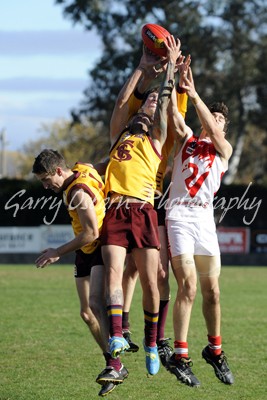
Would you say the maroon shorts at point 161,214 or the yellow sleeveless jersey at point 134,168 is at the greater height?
the yellow sleeveless jersey at point 134,168

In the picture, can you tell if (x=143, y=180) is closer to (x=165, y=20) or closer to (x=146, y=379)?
(x=146, y=379)

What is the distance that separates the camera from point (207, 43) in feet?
→ 135

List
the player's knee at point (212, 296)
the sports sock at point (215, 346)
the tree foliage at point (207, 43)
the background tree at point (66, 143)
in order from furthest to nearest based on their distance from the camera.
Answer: the background tree at point (66, 143) → the tree foliage at point (207, 43) → the sports sock at point (215, 346) → the player's knee at point (212, 296)

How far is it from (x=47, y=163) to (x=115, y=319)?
4.60ft

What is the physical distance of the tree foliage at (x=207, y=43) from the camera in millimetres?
40844

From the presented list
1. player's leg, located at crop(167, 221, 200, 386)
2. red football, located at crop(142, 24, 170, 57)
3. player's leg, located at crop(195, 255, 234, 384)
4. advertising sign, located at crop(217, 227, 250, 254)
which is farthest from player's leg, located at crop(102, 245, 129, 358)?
advertising sign, located at crop(217, 227, 250, 254)

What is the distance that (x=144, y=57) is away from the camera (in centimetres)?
771

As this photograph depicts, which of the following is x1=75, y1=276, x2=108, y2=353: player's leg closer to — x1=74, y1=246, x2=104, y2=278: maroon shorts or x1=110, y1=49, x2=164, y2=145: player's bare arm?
x1=74, y1=246, x2=104, y2=278: maroon shorts

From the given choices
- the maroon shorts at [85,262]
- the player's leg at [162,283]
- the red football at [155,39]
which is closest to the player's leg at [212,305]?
the player's leg at [162,283]

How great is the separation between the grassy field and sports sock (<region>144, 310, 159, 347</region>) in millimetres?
672

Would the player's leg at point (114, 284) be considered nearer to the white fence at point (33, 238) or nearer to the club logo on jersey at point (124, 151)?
the club logo on jersey at point (124, 151)

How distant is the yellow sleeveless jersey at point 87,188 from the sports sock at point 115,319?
0.72 metres

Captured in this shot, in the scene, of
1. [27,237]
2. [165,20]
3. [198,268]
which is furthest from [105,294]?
[165,20]

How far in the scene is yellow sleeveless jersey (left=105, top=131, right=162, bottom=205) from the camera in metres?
7.35
